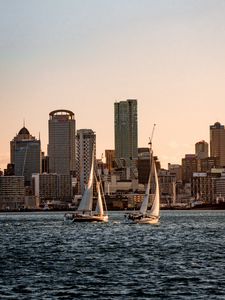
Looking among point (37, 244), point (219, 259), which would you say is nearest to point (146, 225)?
point (37, 244)

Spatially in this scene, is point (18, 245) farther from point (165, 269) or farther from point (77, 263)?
point (165, 269)

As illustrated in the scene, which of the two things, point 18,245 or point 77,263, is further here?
point 18,245

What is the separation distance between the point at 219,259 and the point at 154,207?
3426 inches

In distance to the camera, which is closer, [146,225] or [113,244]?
[113,244]

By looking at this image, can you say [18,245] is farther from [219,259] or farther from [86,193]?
[86,193]

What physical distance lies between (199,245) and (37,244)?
17729 mm

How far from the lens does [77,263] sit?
3356 inches

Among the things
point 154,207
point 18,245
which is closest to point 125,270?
point 18,245

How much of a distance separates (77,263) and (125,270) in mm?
8039

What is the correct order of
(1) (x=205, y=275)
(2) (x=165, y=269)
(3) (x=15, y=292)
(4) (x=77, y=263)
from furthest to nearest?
(4) (x=77, y=263), (2) (x=165, y=269), (1) (x=205, y=275), (3) (x=15, y=292)

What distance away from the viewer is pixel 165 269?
78812 millimetres

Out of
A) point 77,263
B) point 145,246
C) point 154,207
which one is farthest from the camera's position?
point 154,207

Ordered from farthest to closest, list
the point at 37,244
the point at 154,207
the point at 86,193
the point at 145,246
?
the point at 86,193, the point at 154,207, the point at 37,244, the point at 145,246

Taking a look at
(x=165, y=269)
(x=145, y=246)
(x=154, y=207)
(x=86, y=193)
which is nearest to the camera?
(x=165, y=269)
